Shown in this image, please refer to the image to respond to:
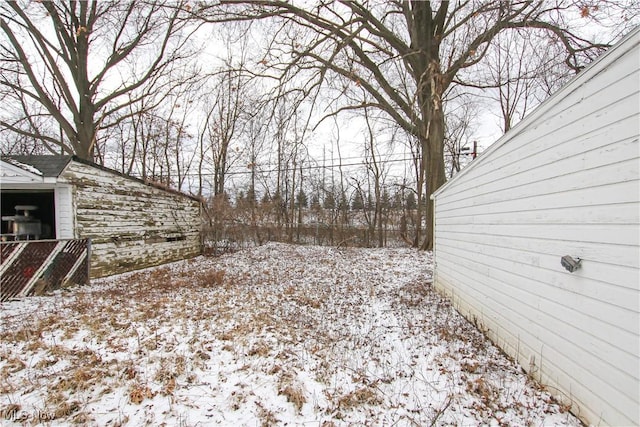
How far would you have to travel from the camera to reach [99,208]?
24.3 ft

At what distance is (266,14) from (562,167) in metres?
8.08

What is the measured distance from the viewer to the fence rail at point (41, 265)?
207 inches

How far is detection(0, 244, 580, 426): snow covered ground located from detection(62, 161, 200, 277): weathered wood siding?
192 centimetres

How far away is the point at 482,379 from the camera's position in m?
2.77

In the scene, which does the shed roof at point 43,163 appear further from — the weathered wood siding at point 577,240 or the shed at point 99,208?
the weathered wood siding at point 577,240

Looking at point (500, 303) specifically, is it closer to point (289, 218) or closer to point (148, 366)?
point (148, 366)

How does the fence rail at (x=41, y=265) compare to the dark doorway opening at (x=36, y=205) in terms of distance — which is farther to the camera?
the dark doorway opening at (x=36, y=205)

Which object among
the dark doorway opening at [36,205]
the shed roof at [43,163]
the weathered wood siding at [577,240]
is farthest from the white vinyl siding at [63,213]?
the weathered wood siding at [577,240]

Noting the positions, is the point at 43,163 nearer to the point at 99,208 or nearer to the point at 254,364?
the point at 99,208

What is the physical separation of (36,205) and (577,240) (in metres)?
11.6

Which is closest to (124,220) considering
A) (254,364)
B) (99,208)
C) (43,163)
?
(99,208)

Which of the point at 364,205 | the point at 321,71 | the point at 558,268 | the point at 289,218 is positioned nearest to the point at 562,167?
the point at 558,268

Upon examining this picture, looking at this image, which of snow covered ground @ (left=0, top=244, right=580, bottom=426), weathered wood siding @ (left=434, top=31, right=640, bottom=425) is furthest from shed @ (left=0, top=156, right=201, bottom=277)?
weathered wood siding @ (left=434, top=31, right=640, bottom=425)

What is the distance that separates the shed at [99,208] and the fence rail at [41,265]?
0.68 m
